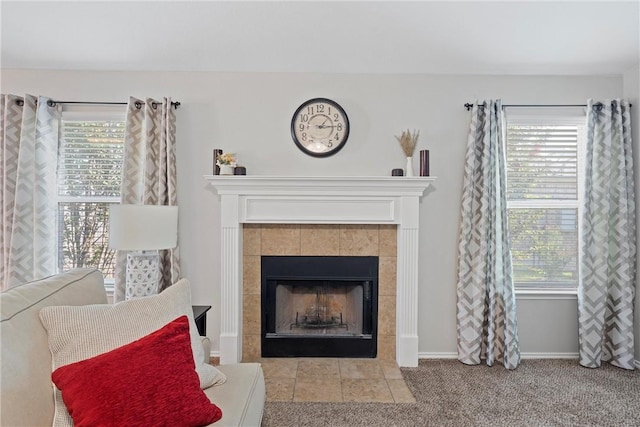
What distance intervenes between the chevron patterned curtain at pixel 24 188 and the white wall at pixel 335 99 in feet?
1.30

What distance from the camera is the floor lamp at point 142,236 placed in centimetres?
206

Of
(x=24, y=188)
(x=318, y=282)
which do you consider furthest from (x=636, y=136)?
(x=24, y=188)

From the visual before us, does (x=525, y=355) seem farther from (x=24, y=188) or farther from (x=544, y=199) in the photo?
(x=24, y=188)

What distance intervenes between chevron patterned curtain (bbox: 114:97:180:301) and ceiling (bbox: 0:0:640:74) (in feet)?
1.29

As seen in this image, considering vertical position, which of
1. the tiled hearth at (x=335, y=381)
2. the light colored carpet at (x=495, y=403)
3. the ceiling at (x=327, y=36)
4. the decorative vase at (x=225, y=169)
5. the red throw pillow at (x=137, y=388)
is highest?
the ceiling at (x=327, y=36)

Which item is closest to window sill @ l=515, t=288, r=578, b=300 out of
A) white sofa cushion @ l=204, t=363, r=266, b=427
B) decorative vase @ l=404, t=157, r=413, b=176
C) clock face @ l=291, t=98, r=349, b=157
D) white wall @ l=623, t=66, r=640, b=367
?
white wall @ l=623, t=66, r=640, b=367

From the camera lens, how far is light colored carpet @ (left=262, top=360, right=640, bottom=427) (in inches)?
81.4

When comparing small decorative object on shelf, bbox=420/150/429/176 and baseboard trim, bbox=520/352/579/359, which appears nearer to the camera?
small decorative object on shelf, bbox=420/150/429/176

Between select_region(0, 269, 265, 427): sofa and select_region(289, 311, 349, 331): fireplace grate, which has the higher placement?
select_region(0, 269, 265, 427): sofa

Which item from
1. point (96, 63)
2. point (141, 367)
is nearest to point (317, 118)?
point (96, 63)

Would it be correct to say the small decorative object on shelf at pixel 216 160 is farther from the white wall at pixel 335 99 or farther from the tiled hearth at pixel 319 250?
→ the tiled hearth at pixel 319 250

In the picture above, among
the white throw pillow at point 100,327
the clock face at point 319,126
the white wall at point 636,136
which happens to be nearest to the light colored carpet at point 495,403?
the white wall at point 636,136

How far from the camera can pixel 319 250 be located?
292 cm

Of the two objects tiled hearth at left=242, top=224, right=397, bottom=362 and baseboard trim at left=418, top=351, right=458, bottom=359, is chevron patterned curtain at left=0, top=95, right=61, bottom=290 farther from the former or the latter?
baseboard trim at left=418, top=351, right=458, bottom=359
